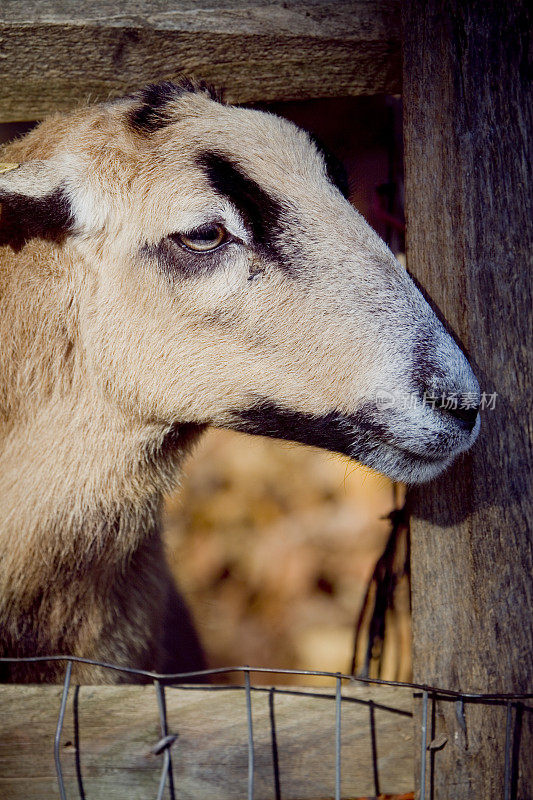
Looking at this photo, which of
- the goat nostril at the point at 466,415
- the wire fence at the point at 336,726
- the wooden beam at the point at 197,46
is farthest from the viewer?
the wooden beam at the point at 197,46

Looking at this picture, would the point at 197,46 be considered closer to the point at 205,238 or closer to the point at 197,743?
the point at 205,238

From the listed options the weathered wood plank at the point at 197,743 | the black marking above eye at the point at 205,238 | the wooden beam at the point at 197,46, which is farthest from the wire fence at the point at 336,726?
the wooden beam at the point at 197,46

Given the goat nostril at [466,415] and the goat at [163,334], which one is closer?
the goat nostril at [466,415]

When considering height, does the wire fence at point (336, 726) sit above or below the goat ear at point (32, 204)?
below

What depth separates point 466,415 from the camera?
1778 mm

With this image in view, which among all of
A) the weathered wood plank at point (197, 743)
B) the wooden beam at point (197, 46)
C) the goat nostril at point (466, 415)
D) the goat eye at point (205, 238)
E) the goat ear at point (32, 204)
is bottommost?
the weathered wood plank at point (197, 743)

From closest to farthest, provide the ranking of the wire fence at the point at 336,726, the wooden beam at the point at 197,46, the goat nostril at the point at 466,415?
the wire fence at the point at 336,726, the goat nostril at the point at 466,415, the wooden beam at the point at 197,46

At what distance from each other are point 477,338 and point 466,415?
0.20 meters

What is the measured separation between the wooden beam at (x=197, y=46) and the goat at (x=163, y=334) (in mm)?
115

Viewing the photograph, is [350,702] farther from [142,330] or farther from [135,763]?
[142,330]

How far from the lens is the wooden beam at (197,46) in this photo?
74.3 inches

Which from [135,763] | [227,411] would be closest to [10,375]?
[227,411]

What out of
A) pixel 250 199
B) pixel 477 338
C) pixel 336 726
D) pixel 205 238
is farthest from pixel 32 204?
pixel 336 726

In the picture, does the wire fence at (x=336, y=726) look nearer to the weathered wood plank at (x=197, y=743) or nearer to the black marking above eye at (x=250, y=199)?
the weathered wood plank at (x=197, y=743)
